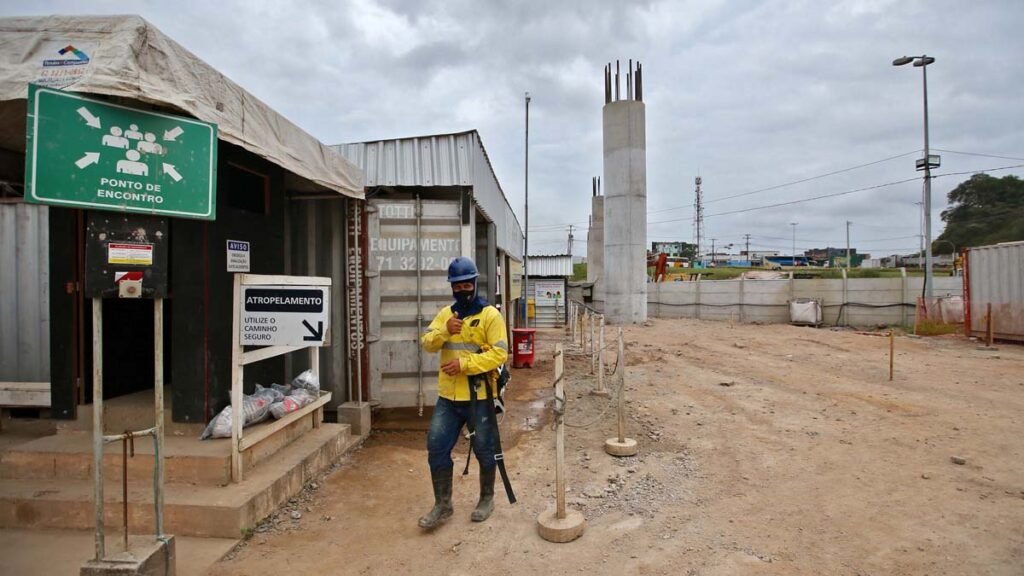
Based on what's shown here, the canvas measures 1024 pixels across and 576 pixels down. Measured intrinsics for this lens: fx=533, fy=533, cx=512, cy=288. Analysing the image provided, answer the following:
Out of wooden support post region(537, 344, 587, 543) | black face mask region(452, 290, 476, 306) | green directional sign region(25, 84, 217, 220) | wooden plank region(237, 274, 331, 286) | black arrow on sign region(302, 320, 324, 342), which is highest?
green directional sign region(25, 84, 217, 220)

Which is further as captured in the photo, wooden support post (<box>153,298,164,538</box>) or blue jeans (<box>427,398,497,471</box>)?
blue jeans (<box>427,398,497,471</box>)

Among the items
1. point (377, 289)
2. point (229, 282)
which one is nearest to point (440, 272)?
point (377, 289)

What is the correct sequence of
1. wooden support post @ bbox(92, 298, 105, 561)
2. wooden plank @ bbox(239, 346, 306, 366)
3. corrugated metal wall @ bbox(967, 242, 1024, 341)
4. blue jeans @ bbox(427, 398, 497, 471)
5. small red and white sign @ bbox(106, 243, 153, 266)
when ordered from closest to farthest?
1. wooden support post @ bbox(92, 298, 105, 561)
2. small red and white sign @ bbox(106, 243, 153, 266)
3. blue jeans @ bbox(427, 398, 497, 471)
4. wooden plank @ bbox(239, 346, 306, 366)
5. corrugated metal wall @ bbox(967, 242, 1024, 341)

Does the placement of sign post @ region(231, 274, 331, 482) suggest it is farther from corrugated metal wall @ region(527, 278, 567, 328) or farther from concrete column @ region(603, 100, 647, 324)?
concrete column @ region(603, 100, 647, 324)

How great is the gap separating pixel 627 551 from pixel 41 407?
5.60m

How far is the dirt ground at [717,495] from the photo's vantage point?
3393mm

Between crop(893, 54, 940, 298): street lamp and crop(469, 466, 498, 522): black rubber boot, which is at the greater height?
crop(893, 54, 940, 298): street lamp

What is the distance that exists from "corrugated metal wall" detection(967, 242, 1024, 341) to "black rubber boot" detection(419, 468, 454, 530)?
16692 mm

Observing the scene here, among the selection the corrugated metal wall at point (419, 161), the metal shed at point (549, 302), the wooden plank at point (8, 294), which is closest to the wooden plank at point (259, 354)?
the corrugated metal wall at point (419, 161)

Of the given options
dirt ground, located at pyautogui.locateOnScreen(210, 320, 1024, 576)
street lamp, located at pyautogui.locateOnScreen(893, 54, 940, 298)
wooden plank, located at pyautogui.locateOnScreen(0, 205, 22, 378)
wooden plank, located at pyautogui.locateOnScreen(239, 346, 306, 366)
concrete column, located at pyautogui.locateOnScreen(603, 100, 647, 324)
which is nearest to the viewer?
dirt ground, located at pyautogui.locateOnScreen(210, 320, 1024, 576)

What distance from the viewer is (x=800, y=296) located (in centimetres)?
2217

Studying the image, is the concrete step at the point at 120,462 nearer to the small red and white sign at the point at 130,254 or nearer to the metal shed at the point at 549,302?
the small red and white sign at the point at 130,254

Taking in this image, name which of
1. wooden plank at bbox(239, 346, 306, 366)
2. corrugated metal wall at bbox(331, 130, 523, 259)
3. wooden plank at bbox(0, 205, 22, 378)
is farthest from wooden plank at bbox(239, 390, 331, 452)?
wooden plank at bbox(0, 205, 22, 378)

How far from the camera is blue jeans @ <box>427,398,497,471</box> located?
3.86m
